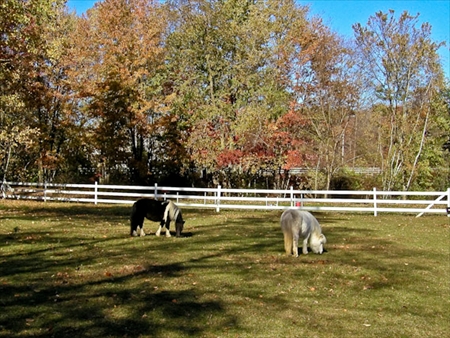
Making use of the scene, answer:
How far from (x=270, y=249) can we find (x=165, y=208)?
2892 mm

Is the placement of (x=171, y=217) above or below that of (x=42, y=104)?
below

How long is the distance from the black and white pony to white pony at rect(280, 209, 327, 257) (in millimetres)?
3183

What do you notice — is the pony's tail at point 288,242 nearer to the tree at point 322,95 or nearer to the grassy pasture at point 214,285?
the grassy pasture at point 214,285

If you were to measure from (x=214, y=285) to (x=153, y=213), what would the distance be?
15.6 ft

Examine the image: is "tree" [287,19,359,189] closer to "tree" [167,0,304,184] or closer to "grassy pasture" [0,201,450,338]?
"tree" [167,0,304,184]

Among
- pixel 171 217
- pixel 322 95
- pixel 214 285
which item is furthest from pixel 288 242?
pixel 322 95

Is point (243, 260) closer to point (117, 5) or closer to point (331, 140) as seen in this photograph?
point (331, 140)

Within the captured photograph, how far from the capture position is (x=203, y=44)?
1180 inches

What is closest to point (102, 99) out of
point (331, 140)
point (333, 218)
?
point (331, 140)

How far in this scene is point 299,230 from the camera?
10.0 metres

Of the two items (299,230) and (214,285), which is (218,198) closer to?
(299,230)

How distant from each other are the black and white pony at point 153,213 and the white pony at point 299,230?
3.18 m

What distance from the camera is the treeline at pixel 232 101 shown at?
2636 centimetres

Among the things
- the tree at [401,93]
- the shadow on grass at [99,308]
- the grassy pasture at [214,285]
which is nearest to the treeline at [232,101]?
the tree at [401,93]
